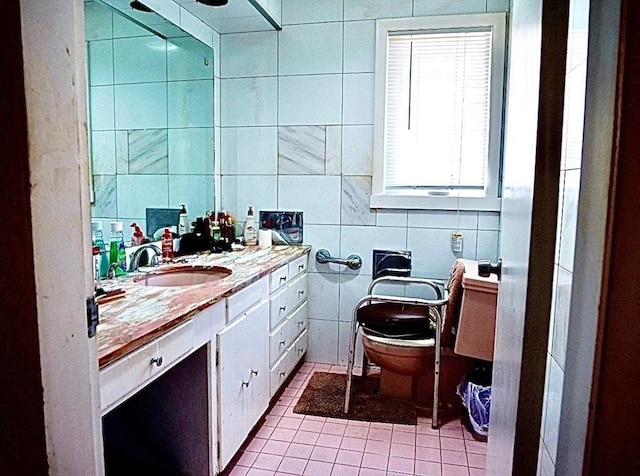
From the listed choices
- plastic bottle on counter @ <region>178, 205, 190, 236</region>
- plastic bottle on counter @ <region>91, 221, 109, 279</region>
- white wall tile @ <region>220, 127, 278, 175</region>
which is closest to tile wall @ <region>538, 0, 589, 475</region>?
plastic bottle on counter @ <region>91, 221, 109, 279</region>

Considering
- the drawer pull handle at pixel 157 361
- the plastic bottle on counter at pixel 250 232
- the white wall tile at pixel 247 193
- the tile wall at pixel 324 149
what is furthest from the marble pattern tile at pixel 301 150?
the drawer pull handle at pixel 157 361

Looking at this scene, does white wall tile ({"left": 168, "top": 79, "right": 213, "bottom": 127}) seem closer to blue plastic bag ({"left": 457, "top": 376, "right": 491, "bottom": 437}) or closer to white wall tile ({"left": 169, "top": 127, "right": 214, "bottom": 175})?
white wall tile ({"left": 169, "top": 127, "right": 214, "bottom": 175})

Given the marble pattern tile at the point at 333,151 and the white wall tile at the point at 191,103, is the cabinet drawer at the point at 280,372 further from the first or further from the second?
the white wall tile at the point at 191,103

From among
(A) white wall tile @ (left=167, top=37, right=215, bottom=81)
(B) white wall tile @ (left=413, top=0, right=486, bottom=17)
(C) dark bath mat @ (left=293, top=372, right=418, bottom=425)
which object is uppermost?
(B) white wall tile @ (left=413, top=0, right=486, bottom=17)

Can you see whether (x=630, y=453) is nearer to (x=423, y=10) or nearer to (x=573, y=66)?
(x=573, y=66)

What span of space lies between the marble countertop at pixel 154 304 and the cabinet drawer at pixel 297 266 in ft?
0.71

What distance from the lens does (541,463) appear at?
0.97 meters

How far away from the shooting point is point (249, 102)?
298 centimetres

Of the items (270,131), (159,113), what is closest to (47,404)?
(159,113)

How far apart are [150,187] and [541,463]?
199cm

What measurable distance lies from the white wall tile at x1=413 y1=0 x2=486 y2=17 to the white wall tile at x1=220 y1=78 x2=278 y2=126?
3.05 feet

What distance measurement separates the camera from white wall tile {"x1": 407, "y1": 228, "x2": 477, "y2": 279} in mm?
2814

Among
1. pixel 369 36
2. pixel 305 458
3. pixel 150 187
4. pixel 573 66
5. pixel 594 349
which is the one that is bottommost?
pixel 305 458

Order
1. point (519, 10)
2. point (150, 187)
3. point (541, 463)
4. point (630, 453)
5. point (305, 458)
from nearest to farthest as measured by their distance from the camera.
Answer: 1. point (630, 453)
2. point (541, 463)
3. point (519, 10)
4. point (305, 458)
5. point (150, 187)
